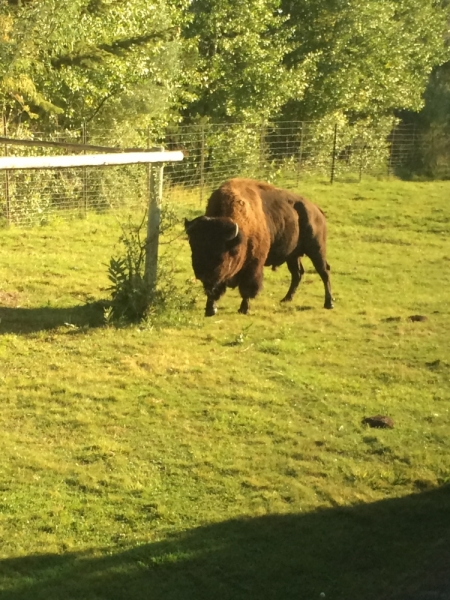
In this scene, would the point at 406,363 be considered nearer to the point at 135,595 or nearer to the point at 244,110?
the point at 135,595

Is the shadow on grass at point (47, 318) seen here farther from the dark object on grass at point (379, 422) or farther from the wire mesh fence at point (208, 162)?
the wire mesh fence at point (208, 162)

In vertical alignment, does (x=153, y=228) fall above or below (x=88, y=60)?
below

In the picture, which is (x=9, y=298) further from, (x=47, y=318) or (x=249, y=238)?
(x=249, y=238)

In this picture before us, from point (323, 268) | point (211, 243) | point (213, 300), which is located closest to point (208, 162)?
point (323, 268)

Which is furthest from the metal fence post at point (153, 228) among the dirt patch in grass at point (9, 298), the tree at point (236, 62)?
the tree at point (236, 62)

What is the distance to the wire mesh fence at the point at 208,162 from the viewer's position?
17438 mm

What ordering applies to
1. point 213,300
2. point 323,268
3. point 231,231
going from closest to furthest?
point 231,231, point 213,300, point 323,268

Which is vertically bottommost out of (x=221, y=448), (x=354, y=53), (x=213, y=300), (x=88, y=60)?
(x=221, y=448)

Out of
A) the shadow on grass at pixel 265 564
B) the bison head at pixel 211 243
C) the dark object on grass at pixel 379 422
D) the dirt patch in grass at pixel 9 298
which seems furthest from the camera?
the dirt patch in grass at pixel 9 298

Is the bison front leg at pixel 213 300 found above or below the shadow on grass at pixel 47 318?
above

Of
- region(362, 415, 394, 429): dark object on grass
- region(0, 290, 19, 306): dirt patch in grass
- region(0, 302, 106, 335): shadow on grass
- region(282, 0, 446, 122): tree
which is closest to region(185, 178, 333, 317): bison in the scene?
region(0, 302, 106, 335): shadow on grass

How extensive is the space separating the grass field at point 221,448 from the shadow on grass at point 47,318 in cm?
4

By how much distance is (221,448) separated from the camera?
715 centimetres

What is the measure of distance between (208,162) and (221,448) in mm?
16752
